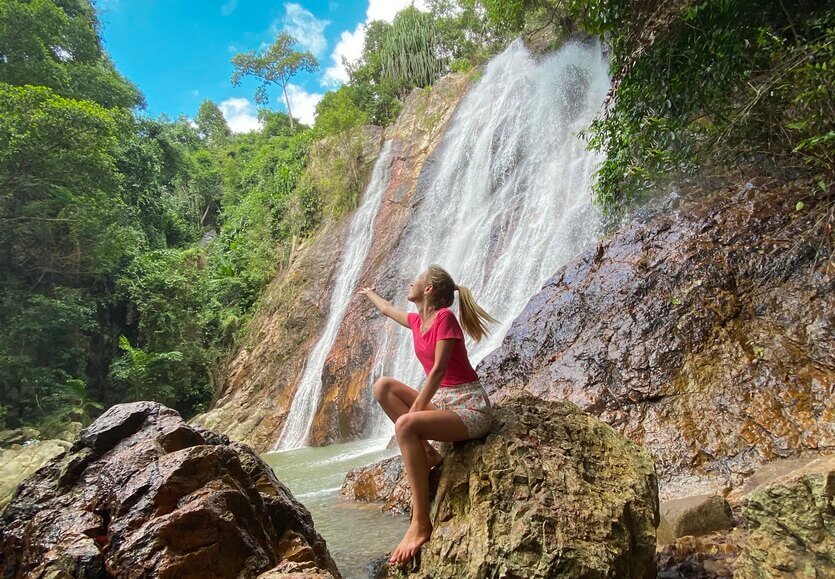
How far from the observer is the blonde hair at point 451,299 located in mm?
3021

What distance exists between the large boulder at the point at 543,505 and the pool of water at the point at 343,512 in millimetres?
1230

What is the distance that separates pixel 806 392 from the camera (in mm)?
4012

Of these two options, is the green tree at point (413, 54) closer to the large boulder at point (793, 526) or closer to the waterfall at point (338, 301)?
the waterfall at point (338, 301)

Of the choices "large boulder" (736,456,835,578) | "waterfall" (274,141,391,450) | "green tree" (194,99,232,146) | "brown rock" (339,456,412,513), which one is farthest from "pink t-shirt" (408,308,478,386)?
"green tree" (194,99,232,146)

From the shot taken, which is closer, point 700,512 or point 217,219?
point 700,512

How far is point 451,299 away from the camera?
3031mm

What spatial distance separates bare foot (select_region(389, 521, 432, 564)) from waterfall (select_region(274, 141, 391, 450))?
9.59 m

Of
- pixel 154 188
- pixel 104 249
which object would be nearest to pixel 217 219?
pixel 154 188

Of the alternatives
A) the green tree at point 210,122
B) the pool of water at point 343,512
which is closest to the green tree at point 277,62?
the green tree at point 210,122

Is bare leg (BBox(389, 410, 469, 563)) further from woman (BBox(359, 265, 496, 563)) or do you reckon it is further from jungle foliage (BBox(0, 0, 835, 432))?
jungle foliage (BBox(0, 0, 835, 432))

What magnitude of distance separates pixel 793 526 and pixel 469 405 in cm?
146

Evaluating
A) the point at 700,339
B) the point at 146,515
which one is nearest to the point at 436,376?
the point at 146,515

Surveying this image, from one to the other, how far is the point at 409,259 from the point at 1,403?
39.2ft

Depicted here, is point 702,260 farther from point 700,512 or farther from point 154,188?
point 154,188
